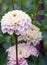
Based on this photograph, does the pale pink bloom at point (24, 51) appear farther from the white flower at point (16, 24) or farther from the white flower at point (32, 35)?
the white flower at point (16, 24)

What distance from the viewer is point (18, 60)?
1.37 m

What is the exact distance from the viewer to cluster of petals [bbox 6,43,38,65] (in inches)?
54.1

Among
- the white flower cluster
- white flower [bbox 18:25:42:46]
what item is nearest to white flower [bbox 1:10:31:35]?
the white flower cluster

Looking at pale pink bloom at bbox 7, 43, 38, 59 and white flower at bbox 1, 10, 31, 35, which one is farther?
pale pink bloom at bbox 7, 43, 38, 59

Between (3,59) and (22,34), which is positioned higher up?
(22,34)

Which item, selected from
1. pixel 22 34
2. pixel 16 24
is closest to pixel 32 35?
pixel 22 34

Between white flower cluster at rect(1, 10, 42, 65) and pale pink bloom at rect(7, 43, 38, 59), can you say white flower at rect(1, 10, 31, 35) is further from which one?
pale pink bloom at rect(7, 43, 38, 59)

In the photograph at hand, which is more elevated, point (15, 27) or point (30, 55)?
point (15, 27)

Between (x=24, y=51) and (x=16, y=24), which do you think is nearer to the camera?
(x=16, y=24)

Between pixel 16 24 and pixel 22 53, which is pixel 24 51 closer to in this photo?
pixel 22 53

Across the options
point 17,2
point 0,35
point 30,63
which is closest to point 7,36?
point 0,35

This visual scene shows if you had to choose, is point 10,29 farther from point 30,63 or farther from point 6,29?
point 30,63

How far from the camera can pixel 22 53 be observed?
138 centimetres

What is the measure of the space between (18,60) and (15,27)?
0.18 meters
